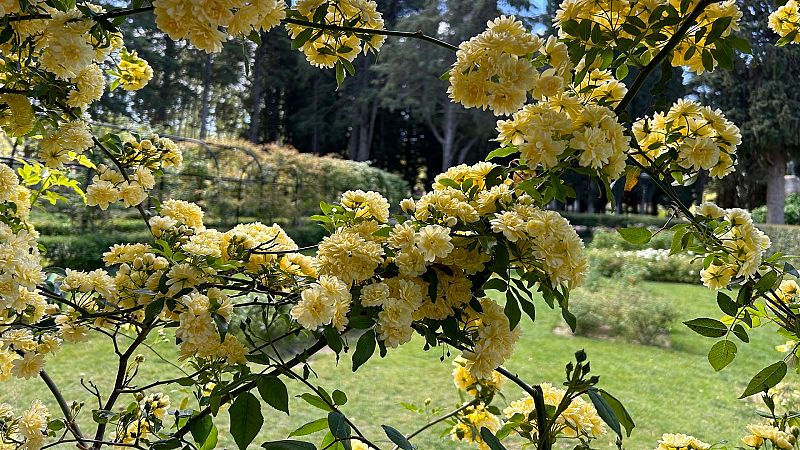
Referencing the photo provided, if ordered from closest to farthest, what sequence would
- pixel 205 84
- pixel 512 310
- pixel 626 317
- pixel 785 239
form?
pixel 512 310 < pixel 626 317 < pixel 785 239 < pixel 205 84

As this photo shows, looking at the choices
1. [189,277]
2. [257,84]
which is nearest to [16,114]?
[189,277]

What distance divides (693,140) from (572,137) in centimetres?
19

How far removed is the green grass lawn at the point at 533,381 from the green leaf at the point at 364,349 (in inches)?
94.8

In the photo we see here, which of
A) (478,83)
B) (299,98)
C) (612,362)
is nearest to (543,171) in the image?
(478,83)

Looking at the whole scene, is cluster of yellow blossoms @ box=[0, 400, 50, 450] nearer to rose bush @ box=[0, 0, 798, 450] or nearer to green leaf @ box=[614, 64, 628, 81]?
rose bush @ box=[0, 0, 798, 450]

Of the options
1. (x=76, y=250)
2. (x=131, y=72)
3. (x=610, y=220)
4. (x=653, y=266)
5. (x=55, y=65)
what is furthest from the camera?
(x=610, y=220)

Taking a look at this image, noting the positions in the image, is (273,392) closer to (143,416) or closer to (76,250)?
(143,416)

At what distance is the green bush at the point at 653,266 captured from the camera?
26.2 feet

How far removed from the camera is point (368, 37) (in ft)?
2.85

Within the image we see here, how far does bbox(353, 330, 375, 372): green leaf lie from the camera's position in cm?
65

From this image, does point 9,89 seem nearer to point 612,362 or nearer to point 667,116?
point 667,116

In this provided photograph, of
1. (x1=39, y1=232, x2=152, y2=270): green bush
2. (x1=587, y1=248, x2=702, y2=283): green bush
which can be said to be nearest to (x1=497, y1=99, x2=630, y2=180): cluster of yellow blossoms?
(x1=39, y1=232, x2=152, y2=270): green bush

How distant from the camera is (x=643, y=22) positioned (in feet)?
2.43

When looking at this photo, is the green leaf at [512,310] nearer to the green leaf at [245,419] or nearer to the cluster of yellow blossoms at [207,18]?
the green leaf at [245,419]
